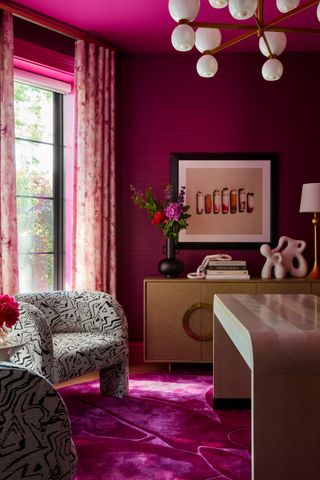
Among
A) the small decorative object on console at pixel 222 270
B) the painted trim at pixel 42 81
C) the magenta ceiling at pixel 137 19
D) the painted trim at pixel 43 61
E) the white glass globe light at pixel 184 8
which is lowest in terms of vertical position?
the small decorative object on console at pixel 222 270

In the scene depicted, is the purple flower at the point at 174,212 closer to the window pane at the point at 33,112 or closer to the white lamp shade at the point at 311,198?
the white lamp shade at the point at 311,198

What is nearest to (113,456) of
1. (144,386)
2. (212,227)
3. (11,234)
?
(144,386)

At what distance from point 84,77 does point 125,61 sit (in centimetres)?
53

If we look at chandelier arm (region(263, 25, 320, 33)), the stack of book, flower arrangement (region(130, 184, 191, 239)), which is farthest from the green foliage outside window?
chandelier arm (region(263, 25, 320, 33))

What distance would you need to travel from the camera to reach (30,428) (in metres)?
1.20

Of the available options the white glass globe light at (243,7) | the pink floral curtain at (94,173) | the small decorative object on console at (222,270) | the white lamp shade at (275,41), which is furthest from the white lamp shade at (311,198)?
the white glass globe light at (243,7)

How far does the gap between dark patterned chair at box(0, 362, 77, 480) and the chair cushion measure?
1.54 meters

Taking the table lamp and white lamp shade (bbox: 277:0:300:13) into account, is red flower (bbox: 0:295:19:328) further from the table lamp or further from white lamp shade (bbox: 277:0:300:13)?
the table lamp

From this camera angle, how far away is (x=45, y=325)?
2.70m

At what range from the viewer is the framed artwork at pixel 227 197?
4562 mm

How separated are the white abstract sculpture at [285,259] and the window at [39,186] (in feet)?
5.61

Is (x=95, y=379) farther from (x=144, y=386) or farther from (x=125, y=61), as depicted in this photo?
(x=125, y=61)

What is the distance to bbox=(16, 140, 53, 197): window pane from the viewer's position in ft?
13.3

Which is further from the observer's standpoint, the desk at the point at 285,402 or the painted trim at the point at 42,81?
the painted trim at the point at 42,81
